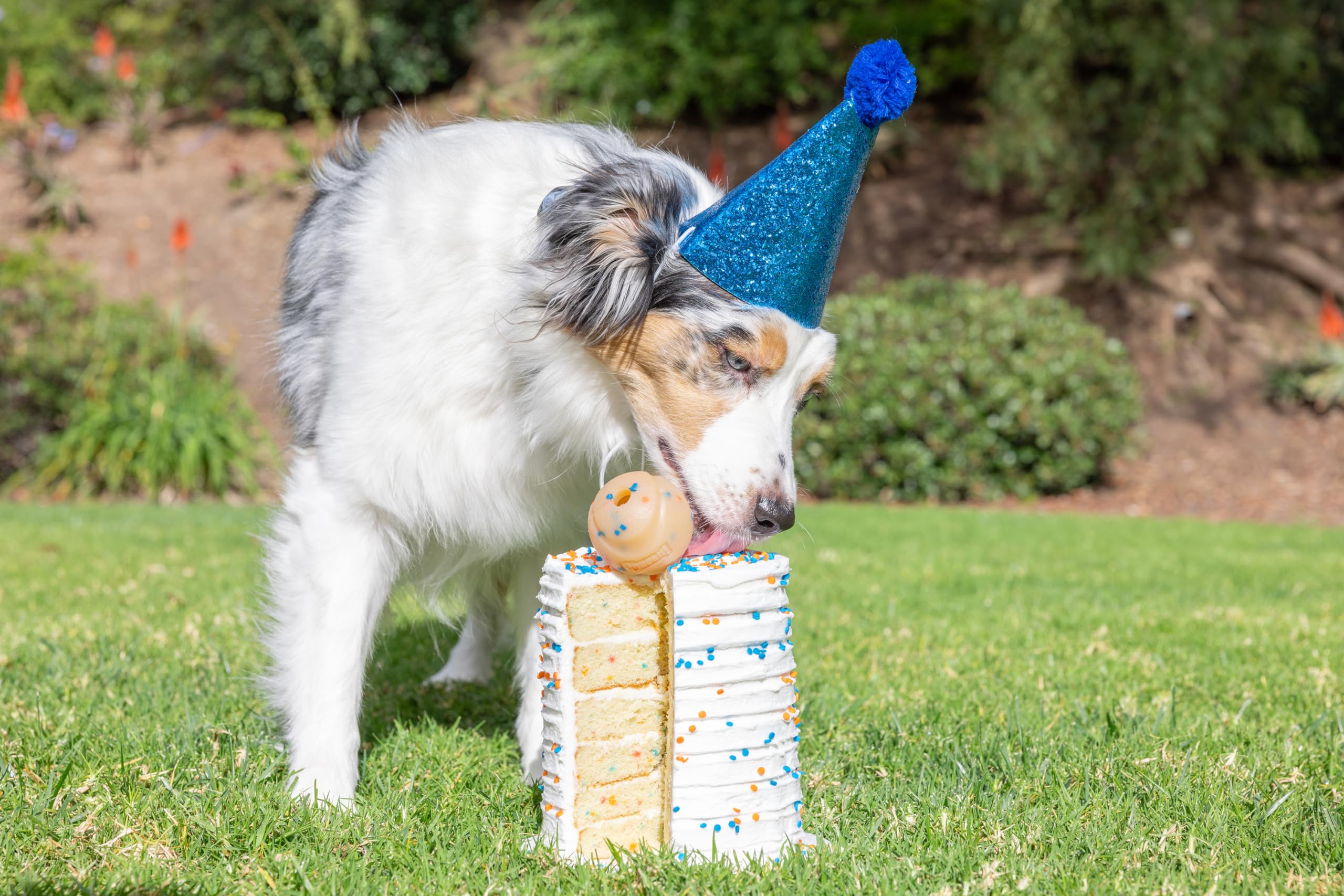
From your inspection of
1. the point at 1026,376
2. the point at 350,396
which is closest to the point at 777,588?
the point at 350,396

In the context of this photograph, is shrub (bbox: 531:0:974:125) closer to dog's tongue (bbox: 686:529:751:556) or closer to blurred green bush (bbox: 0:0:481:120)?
blurred green bush (bbox: 0:0:481:120)

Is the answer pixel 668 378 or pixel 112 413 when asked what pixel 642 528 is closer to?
pixel 668 378

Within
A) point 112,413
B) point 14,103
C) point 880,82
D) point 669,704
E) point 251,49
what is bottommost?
point 112,413

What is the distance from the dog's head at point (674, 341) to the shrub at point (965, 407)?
7167 millimetres

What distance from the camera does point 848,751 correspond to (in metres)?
3.17

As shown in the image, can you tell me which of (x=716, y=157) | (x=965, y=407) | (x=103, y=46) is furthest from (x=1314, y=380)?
(x=103, y=46)

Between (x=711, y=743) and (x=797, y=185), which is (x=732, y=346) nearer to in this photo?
(x=797, y=185)

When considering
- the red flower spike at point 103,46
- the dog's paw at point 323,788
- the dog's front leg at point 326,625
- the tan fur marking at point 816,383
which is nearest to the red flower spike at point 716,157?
the tan fur marking at point 816,383

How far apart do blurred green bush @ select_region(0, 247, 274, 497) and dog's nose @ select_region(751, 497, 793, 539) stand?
8.55 meters

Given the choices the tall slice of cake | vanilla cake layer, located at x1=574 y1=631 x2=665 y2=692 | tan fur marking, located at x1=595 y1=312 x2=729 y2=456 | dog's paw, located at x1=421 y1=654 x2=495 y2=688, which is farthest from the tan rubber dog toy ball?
dog's paw, located at x1=421 y1=654 x2=495 y2=688

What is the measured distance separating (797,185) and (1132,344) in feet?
39.4

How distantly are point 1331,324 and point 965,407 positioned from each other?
5.22 meters

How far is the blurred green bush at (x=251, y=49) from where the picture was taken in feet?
53.6

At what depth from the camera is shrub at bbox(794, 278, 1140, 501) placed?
32.0ft
